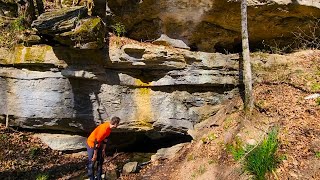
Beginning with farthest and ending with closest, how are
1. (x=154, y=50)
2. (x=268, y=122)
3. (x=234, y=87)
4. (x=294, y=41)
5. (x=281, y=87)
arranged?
1. (x=294, y=41)
2. (x=234, y=87)
3. (x=154, y=50)
4. (x=281, y=87)
5. (x=268, y=122)

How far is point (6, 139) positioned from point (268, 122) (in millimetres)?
8053

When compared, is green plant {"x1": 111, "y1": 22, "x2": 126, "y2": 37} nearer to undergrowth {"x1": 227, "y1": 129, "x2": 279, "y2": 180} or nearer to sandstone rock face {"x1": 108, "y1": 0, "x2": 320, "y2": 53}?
sandstone rock face {"x1": 108, "y1": 0, "x2": 320, "y2": 53}

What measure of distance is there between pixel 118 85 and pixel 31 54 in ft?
8.67

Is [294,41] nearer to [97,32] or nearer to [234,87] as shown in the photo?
[234,87]

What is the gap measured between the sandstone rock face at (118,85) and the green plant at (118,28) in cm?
34

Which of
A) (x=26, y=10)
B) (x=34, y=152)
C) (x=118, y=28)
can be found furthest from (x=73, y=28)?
(x=34, y=152)

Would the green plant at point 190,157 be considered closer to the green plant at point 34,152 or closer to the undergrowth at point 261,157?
the undergrowth at point 261,157

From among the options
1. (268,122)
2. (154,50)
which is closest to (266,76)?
(268,122)

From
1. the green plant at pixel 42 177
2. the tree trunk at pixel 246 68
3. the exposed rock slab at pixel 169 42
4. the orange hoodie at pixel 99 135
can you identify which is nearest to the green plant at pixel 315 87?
the tree trunk at pixel 246 68

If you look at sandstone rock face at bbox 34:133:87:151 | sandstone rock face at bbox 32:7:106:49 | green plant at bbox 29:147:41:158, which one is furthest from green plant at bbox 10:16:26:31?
green plant at bbox 29:147:41:158

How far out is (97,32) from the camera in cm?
840

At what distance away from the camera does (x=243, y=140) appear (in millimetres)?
7344

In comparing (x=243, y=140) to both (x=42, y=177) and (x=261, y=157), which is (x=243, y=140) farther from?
(x=42, y=177)

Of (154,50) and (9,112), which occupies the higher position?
(154,50)
